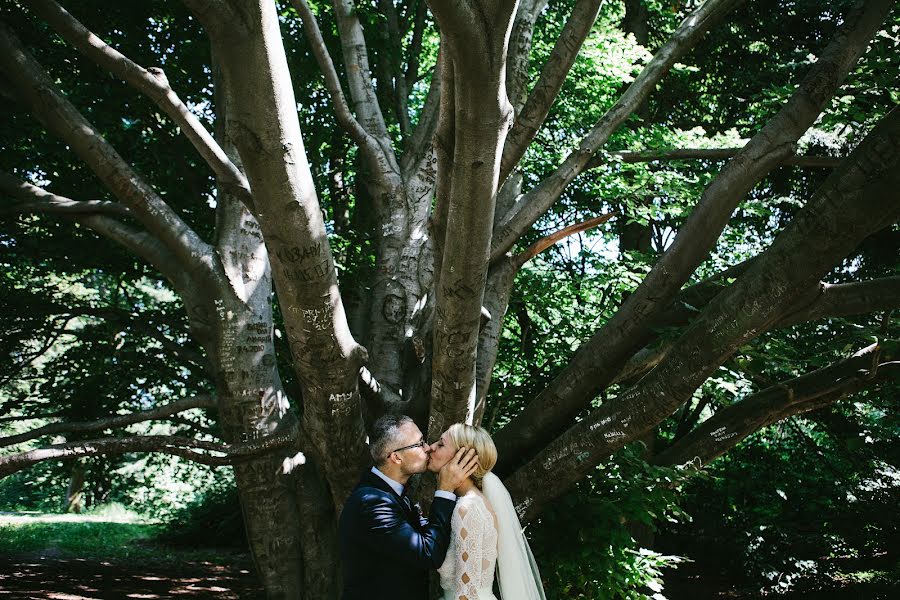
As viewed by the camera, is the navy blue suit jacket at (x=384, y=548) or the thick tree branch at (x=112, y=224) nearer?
the navy blue suit jacket at (x=384, y=548)

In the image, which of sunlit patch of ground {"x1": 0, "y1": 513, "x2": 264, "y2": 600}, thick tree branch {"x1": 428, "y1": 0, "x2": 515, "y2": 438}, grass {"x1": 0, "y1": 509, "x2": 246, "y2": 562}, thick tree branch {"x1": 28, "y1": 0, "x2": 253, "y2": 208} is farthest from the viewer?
grass {"x1": 0, "y1": 509, "x2": 246, "y2": 562}

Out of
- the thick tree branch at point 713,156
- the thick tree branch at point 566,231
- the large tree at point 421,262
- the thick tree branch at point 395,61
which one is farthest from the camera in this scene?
the thick tree branch at point 395,61

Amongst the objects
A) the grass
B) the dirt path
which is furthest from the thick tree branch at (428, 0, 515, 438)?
the grass

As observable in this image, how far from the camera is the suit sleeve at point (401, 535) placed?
3332 millimetres

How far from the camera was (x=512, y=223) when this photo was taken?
566cm

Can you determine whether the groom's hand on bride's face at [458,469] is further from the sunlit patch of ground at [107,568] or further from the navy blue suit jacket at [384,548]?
the sunlit patch of ground at [107,568]

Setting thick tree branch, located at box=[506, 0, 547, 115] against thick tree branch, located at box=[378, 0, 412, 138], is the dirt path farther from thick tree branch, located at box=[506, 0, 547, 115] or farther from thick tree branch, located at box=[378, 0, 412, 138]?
thick tree branch, located at box=[506, 0, 547, 115]

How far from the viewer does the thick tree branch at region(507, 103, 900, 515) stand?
3.61 m

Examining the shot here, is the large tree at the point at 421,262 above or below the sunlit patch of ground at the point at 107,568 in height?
above

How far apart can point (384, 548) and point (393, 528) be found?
3.8 inches

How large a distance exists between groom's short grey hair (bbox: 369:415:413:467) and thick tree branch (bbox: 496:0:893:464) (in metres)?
1.91

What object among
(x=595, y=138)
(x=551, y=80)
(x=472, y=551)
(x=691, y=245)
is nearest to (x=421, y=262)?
(x=595, y=138)

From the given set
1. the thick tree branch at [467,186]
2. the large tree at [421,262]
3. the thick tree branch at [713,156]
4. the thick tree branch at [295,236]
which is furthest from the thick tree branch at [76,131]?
the thick tree branch at [713,156]

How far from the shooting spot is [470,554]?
3.51 meters
